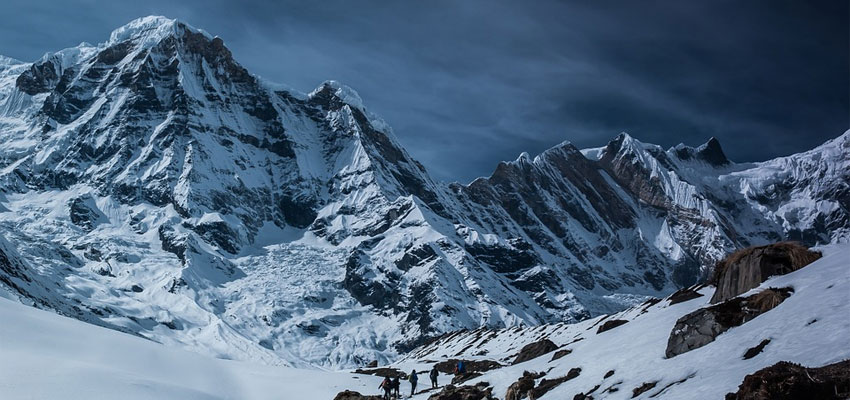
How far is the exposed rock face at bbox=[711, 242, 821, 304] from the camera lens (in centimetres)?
2805

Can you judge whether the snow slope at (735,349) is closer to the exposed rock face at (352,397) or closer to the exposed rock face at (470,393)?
the exposed rock face at (470,393)

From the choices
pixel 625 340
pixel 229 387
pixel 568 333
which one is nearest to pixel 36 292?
pixel 568 333

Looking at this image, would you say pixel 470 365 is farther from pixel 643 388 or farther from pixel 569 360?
pixel 643 388

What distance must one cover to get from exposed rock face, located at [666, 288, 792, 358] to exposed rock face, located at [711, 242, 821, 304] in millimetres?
3863

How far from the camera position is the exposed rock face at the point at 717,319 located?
24047 mm

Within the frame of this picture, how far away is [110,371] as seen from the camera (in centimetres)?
3019

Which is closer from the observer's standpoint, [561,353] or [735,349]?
[735,349]

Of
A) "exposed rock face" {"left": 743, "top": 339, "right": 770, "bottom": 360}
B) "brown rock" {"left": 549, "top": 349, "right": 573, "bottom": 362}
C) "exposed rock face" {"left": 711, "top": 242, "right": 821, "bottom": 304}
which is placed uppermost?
"exposed rock face" {"left": 711, "top": 242, "right": 821, "bottom": 304}

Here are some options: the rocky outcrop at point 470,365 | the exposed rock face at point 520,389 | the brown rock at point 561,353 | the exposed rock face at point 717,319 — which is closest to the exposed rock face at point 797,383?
the exposed rock face at point 717,319

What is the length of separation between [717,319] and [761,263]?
18.1ft

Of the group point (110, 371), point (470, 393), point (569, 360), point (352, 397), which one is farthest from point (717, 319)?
point (110, 371)

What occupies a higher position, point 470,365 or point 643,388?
point 470,365

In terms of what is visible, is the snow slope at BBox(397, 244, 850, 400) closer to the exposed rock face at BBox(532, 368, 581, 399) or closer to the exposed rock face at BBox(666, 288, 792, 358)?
the exposed rock face at BBox(532, 368, 581, 399)

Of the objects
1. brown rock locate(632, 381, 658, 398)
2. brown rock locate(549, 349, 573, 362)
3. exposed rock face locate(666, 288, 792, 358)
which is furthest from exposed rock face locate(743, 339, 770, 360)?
brown rock locate(549, 349, 573, 362)
